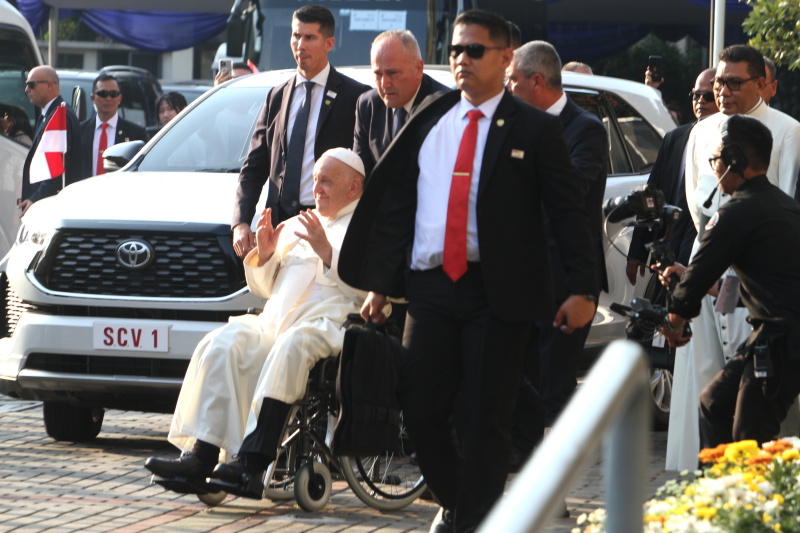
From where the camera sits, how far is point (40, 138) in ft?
35.8

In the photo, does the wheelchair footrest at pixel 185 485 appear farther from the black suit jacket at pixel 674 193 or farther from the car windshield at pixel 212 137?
the black suit jacket at pixel 674 193

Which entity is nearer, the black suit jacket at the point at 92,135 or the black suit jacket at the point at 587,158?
the black suit jacket at the point at 587,158

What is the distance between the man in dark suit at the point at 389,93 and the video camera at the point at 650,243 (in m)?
1.08

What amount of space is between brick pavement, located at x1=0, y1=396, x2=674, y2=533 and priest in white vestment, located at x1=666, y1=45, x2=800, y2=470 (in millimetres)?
416

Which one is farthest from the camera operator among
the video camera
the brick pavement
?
the brick pavement

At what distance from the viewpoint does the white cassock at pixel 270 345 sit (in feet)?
19.9

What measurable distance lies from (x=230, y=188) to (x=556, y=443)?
6077 millimetres

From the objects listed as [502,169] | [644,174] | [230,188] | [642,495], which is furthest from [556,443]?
[644,174]

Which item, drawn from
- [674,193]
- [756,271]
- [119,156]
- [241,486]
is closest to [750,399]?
[756,271]

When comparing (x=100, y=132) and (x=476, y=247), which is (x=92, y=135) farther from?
(x=476, y=247)

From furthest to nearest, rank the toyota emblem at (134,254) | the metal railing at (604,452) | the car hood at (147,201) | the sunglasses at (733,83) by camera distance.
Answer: the car hood at (147,201), the toyota emblem at (134,254), the sunglasses at (733,83), the metal railing at (604,452)

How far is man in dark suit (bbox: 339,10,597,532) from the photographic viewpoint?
4.88 metres

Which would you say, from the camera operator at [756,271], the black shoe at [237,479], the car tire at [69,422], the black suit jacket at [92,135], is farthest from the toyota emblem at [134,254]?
the black suit jacket at [92,135]

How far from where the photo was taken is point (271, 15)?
44.3ft
